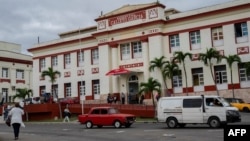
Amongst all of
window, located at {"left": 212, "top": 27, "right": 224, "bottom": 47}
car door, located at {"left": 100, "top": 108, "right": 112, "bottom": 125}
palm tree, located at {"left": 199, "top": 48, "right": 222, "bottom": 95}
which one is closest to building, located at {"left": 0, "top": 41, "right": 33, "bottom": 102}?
palm tree, located at {"left": 199, "top": 48, "right": 222, "bottom": 95}

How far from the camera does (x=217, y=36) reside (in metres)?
37.3

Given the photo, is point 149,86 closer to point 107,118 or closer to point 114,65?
point 114,65

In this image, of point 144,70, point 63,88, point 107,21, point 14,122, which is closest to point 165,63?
point 144,70

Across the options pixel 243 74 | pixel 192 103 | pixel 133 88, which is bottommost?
pixel 192 103

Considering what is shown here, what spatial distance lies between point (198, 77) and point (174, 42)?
190 inches

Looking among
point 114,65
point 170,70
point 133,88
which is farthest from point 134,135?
point 114,65

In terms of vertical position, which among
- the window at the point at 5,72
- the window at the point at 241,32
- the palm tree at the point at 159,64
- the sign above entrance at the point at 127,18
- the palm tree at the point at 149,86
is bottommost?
the palm tree at the point at 149,86

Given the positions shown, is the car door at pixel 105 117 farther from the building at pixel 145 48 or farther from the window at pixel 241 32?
the window at pixel 241 32

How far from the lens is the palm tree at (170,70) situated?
38.0 metres

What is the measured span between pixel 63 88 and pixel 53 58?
477 cm

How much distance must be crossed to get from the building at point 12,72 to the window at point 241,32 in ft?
126

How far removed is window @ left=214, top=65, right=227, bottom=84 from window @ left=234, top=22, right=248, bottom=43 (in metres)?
3.13

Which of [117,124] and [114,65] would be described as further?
[114,65]

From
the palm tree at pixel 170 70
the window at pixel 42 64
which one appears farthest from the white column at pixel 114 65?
the window at pixel 42 64
